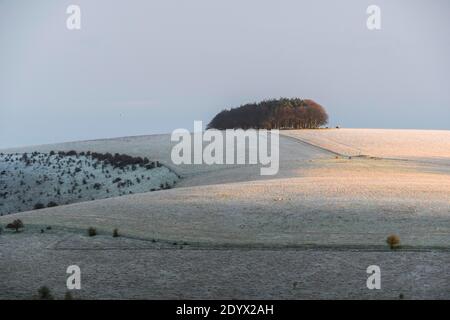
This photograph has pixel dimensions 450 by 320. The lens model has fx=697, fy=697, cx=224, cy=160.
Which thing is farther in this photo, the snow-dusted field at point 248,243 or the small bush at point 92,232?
the small bush at point 92,232

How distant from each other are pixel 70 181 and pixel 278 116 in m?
48.4

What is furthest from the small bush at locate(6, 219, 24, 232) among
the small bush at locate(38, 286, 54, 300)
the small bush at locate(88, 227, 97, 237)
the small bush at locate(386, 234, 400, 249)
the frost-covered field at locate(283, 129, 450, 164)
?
the frost-covered field at locate(283, 129, 450, 164)

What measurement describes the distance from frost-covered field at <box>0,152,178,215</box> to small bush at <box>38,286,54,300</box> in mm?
25246

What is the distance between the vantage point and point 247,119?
306 ft

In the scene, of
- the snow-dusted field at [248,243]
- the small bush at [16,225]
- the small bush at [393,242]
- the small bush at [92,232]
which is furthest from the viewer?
the small bush at [16,225]

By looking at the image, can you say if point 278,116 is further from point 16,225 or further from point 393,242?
point 393,242

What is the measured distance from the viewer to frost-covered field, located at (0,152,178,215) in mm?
43438

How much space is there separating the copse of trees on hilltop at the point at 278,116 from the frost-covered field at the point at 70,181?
40.0 metres

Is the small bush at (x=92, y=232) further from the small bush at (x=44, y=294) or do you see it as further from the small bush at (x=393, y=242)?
the small bush at (x=393, y=242)

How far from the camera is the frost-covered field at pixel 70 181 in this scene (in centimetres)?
4344

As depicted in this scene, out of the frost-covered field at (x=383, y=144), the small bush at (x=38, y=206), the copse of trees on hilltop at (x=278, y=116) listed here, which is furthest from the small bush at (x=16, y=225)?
the copse of trees on hilltop at (x=278, y=116)

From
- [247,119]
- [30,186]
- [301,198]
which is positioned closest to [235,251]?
[301,198]

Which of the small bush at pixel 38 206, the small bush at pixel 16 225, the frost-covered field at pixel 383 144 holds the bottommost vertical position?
the small bush at pixel 38 206

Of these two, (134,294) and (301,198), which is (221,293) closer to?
(134,294)
